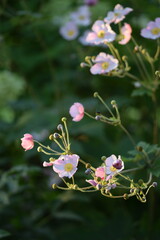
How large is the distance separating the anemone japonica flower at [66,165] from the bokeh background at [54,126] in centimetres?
35

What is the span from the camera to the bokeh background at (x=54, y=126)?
159 cm

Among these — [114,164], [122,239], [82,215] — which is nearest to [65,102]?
[82,215]

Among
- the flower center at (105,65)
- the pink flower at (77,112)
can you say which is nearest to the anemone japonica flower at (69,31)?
the flower center at (105,65)

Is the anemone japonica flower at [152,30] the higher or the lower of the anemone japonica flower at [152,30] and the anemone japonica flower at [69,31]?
the lower

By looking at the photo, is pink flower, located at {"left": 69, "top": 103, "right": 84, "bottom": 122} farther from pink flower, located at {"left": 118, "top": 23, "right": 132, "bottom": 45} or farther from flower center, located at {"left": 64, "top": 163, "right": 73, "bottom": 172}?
pink flower, located at {"left": 118, "top": 23, "right": 132, "bottom": 45}

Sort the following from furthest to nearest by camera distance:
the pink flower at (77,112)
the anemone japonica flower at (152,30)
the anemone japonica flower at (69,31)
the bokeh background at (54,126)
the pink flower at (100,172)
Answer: the anemone japonica flower at (69,31) < the bokeh background at (54,126) < the anemone japonica flower at (152,30) < the pink flower at (77,112) < the pink flower at (100,172)

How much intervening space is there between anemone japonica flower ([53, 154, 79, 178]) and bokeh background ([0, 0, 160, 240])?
1.14 feet

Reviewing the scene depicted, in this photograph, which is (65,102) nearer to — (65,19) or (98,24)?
(65,19)

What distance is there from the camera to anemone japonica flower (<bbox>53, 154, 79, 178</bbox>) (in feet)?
3.26

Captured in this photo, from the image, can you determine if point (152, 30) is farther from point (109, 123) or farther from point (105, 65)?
point (109, 123)

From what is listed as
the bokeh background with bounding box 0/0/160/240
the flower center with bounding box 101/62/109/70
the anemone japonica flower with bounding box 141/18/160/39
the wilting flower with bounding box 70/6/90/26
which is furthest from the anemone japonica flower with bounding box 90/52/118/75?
the wilting flower with bounding box 70/6/90/26

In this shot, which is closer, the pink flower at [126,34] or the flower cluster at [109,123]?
the flower cluster at [109,123]

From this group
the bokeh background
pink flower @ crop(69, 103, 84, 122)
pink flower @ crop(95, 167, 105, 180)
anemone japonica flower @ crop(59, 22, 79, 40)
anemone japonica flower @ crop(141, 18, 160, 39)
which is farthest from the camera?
anemone japonica flower @ crop(59, 22, 79, 40)

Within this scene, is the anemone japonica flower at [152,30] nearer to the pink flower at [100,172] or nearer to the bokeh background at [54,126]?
the bokeh background at [54,126]
